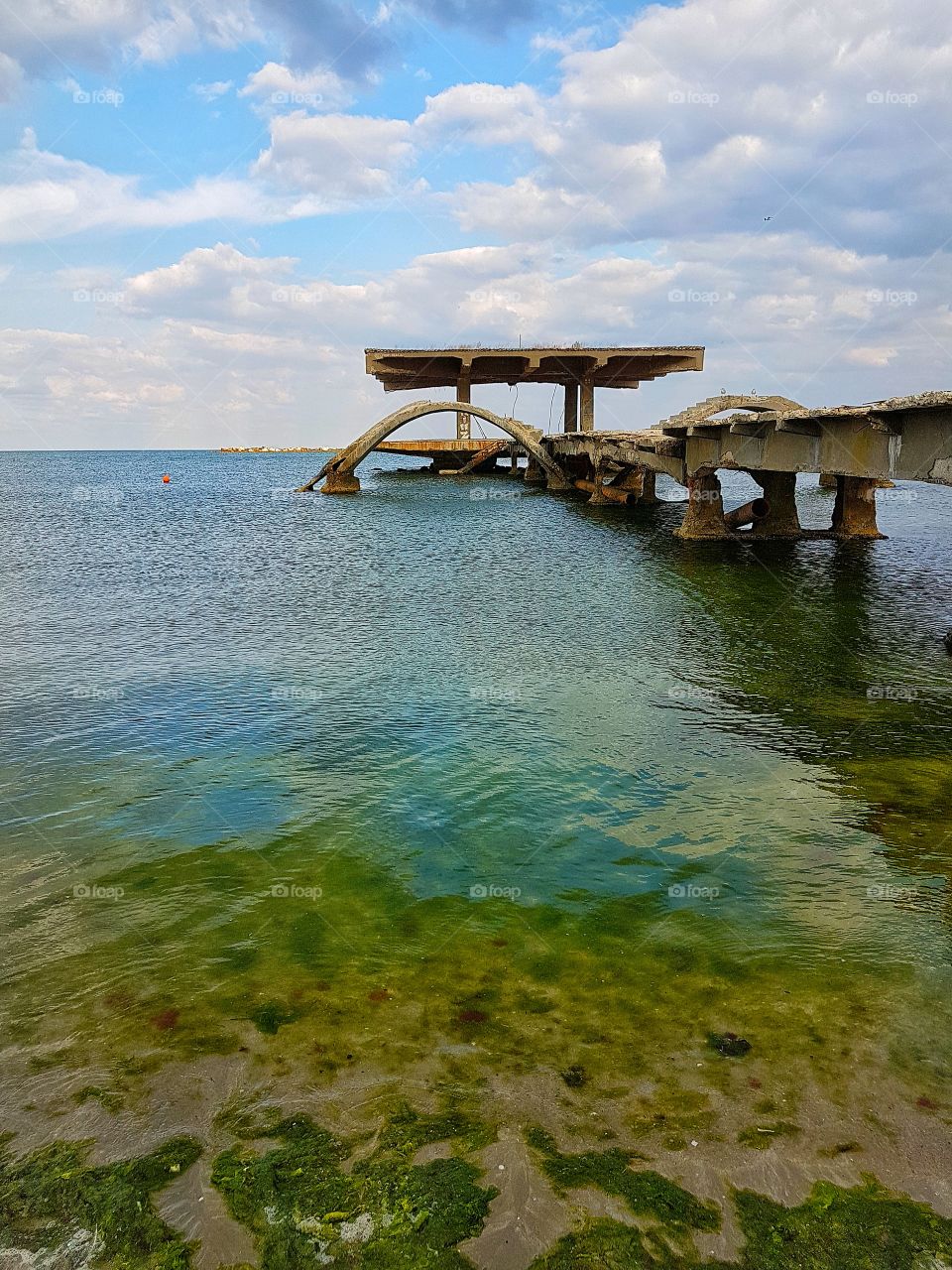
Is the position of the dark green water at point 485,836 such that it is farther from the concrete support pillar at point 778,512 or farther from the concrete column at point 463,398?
the concrete column at point 463,398

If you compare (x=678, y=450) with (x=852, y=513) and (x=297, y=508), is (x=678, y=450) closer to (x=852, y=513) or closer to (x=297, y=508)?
(x=852, y=513)

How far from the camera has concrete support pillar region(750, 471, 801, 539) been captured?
28188mm

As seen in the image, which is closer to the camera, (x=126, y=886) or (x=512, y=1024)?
(x=512, y=1024)

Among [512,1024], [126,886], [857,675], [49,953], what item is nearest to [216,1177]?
[512,1024]

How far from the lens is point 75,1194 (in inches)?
151

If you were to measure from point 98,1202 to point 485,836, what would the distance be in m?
4.38

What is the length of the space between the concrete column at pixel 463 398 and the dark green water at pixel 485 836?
43.0 metres

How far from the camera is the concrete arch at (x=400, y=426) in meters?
47.3

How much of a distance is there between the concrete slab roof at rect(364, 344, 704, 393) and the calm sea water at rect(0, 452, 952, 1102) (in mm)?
41272

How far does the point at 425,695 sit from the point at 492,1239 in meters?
8.66

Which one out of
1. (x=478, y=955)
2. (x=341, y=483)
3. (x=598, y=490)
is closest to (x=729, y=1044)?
(x=478, y=955)

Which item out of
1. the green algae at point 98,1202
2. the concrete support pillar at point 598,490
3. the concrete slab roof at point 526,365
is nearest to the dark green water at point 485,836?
the green algae at point 98,1202

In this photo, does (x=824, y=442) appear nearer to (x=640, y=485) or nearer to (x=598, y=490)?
(x=598, y=490)

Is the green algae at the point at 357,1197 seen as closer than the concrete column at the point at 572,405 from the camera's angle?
Yes
